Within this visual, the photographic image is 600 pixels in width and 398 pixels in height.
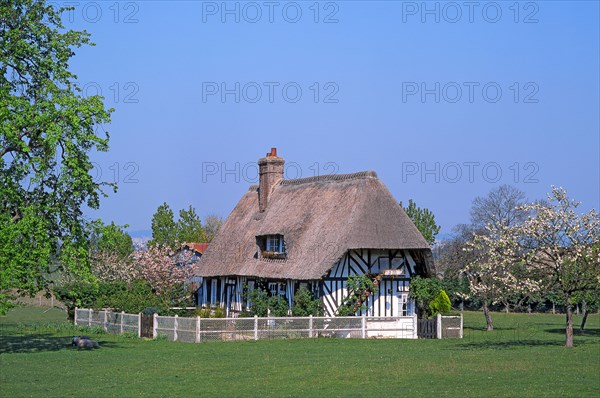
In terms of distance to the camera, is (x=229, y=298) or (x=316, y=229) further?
(x=229, y=298)

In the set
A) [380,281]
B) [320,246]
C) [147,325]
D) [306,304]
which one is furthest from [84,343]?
[380,281]

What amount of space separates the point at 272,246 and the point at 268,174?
22.6 ft

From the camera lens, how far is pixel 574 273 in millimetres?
30906

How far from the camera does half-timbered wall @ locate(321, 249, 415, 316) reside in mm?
41344

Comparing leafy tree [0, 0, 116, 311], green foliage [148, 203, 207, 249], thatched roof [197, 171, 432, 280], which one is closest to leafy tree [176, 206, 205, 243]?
green foliage [148, 203, 207, 249]

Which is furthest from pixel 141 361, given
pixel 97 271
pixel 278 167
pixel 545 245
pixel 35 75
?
pixel 97 271

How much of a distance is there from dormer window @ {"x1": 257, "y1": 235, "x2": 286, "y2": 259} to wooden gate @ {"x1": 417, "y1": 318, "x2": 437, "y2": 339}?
7.51 metres

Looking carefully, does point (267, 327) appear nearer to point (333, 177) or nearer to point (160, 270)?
point (333, 177)

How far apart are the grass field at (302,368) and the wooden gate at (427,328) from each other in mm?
2249

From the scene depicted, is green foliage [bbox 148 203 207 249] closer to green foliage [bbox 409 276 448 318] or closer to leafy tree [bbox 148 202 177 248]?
leafy tree [bbox 148 202 177 248]

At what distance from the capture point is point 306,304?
4109 centimetres

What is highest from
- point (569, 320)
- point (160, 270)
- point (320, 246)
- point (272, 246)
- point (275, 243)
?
point (275, 243)

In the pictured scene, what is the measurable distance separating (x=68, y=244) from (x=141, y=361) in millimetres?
5536

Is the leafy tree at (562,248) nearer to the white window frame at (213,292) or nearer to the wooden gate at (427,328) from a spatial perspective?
the wooden gate at (427,328)
